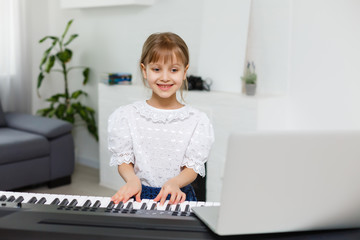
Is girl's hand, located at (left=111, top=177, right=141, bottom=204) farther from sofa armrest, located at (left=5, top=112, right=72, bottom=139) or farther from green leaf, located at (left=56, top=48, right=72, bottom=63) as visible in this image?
green leaf, located at (left=56, top=48, right=72, bottom=63)

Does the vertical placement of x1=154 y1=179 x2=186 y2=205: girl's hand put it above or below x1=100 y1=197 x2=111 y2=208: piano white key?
above

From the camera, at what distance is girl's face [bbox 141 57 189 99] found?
1515 millimetres

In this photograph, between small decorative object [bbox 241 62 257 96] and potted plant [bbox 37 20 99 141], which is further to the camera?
potted plant [bbox 37 20 99 141]

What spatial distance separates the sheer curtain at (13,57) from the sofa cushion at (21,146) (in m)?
0.80

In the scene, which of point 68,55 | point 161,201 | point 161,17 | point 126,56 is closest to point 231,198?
point 161,201

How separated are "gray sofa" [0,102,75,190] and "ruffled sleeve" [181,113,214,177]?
217cm

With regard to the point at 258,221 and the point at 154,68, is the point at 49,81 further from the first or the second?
the point at 258,221

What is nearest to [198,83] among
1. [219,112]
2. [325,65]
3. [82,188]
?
[219,112]

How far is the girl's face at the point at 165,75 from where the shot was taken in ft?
4.97

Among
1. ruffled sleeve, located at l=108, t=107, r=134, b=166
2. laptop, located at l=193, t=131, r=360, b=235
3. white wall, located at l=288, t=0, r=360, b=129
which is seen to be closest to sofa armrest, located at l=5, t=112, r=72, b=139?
white wall, located at l=288, t=0, r=360, b=129

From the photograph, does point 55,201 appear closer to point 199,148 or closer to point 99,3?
point 199,148

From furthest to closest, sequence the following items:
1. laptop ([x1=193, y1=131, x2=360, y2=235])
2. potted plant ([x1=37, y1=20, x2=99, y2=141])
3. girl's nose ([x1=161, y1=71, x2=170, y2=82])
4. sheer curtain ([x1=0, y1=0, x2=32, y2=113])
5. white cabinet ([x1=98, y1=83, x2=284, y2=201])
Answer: sheer curtain ([x1=0, y1=0, x2=32, y2=113]) → potted plant ([x1=37, y1=20, x2=99, y2=141]) → white cabinet ([x1=98, y1=83, x2=284, y2=201]) → girl's nose ([x1=161, y1=71, x2=170, y2=82]) → laptop ([x1=193, y1=131, x2=360, y2=235])

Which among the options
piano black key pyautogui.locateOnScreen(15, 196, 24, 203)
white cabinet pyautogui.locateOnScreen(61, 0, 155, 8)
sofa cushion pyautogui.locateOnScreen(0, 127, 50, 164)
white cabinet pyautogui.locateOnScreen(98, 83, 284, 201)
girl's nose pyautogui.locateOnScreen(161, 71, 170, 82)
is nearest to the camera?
piano black key pyautogui.locateOnScreen(15, 196, 24, 203)

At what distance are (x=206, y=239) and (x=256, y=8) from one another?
2455 mm
